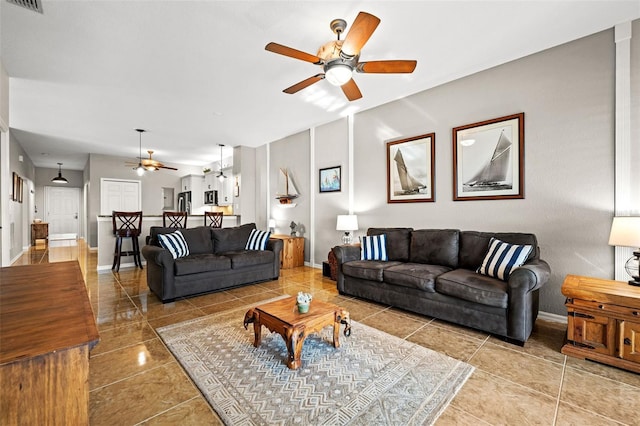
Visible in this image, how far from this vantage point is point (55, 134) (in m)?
5.96

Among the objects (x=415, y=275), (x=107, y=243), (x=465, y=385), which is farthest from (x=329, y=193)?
(x=107, y=243)

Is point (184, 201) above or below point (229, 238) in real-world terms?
above

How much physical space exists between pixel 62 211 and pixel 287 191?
10246 millimetres

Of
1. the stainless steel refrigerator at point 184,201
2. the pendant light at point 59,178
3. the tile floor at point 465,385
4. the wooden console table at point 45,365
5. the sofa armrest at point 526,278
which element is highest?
the pendant light at point 59,178

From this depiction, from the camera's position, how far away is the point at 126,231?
5.26m

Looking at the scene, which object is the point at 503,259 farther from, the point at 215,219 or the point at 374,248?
the point at 215,219

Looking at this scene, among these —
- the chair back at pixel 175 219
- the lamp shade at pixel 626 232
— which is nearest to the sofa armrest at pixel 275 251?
the chair back at pixel 175 219

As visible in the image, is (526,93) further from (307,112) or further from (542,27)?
(307,112)

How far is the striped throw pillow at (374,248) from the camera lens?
12.5 ft

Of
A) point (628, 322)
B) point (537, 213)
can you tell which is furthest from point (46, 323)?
point (537, 213)

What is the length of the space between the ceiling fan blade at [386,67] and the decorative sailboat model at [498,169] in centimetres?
153

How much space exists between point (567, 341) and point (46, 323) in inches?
128

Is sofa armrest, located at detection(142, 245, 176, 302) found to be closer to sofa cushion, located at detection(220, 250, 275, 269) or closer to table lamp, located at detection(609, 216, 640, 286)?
sofa cushion, located at detection(220, 250, 275, 269)

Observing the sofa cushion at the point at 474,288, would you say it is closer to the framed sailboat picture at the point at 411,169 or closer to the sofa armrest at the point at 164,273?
the framed sailboat picture at the point at 411,169
